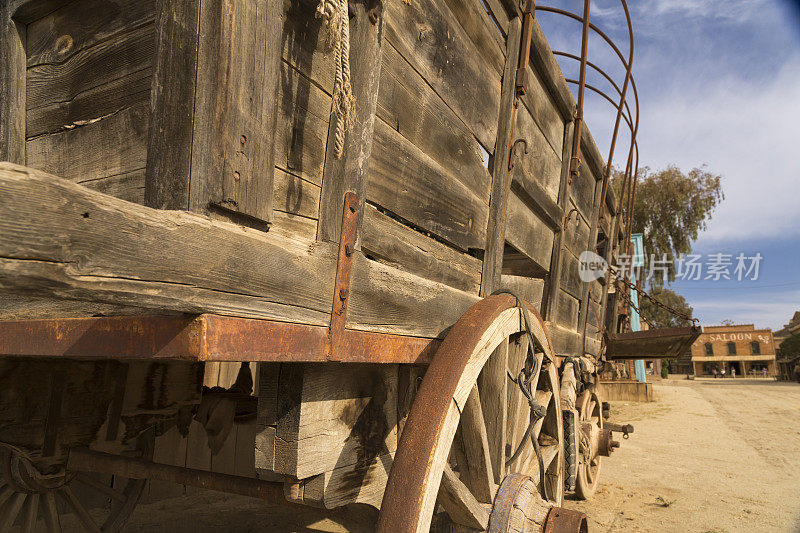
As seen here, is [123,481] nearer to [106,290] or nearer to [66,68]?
[66,68]

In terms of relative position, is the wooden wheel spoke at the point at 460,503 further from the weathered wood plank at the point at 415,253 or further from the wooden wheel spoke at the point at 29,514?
the wooden wheel spoke at the point at 29,514

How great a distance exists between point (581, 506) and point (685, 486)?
57.3 inches

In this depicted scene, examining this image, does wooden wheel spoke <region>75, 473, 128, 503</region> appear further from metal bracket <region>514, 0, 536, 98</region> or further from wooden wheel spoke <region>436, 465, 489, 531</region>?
metal bracket <region>514, 0, 536, 98</region>

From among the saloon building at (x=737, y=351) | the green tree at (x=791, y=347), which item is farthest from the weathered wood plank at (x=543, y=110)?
the saloon building at (x=737, y=351)

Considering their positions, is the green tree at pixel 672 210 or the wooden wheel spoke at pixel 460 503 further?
the green tree at pixel 672 210

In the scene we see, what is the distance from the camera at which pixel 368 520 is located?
1756mm

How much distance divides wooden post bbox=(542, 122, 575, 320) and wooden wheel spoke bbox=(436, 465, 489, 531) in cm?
162

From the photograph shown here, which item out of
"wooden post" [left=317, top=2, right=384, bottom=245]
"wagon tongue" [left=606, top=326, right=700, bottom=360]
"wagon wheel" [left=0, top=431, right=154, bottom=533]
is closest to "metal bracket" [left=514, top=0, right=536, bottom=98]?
"wooden post" [left=317, top=2, right=384, bottom=245]

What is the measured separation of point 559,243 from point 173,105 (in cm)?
258

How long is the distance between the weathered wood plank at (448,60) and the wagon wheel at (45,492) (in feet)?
6.19

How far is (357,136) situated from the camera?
125 cm

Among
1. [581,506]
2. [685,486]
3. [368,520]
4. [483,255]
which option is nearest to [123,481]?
[368,520]

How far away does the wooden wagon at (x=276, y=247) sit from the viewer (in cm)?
85

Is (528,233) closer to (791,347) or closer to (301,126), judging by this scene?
(301,126)
